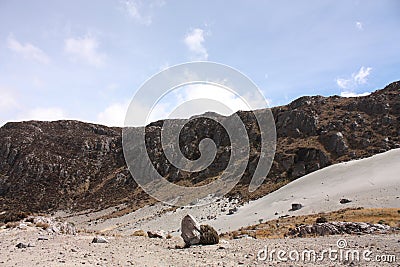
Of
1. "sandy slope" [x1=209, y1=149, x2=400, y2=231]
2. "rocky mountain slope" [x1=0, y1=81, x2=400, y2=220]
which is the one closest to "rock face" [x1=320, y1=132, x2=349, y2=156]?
"rocky mountain slope" [x1=0, y1=81, x2=400, y2=220]

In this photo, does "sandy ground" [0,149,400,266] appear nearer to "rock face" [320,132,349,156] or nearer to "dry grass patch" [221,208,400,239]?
"dry grass patch" [221,208,400,239]

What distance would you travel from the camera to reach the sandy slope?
36.7 m

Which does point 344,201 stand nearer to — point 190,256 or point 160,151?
point 190,256

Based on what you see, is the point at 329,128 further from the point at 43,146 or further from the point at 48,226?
the point at 43,146

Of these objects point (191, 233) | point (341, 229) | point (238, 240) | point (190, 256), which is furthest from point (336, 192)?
point (190, 256)

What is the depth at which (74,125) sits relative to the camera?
464ft

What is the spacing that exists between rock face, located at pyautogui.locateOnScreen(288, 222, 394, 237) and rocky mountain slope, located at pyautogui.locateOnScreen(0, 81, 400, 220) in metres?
40.7

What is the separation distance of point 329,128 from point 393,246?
72.3 metres

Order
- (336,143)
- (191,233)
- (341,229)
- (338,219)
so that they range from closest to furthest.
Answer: (191,233)
(341,229)
(338,219)
(336,143)

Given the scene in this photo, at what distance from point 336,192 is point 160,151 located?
75758 mm

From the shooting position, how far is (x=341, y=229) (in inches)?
680

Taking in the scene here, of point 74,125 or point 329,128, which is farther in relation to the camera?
point 74,125

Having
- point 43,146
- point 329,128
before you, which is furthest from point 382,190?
point 43,146

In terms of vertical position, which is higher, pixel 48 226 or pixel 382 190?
pixel 48 226
